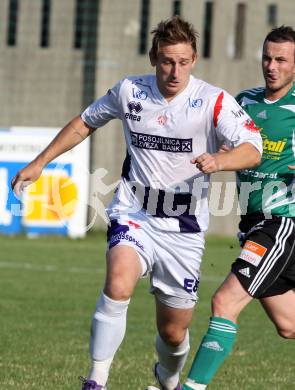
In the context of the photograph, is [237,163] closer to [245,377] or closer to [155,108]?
[155,108]

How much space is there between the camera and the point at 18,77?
72.4 feet

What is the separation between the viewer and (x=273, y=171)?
22.3ft

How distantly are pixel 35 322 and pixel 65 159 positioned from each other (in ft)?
28.8

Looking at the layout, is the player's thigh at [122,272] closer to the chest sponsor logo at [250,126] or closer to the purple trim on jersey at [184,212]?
the purple trim on jersey at [184,212]

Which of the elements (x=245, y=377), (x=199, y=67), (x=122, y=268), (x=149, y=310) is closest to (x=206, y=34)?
(x=199, y=67)

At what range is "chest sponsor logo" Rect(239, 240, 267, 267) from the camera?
21.2 feet

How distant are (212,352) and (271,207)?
3.45 ft

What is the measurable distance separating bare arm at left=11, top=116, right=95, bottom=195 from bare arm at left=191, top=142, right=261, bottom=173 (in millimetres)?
996

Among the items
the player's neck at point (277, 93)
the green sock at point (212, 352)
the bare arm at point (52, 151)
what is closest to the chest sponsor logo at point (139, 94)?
the bare arm at point (52, 151)

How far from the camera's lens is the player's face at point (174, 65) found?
20.6ft

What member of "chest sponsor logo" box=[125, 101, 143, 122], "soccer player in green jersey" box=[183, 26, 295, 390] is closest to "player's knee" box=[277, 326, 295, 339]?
"soccer player in green jersey" box=[183, 26, 295, 390]

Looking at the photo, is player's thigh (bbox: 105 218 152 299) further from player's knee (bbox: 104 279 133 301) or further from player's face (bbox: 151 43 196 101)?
player's face (bbox: 151 43 196 101)

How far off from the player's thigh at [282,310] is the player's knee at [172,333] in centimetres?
52

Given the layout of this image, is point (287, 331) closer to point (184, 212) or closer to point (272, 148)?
point (184, 212)
